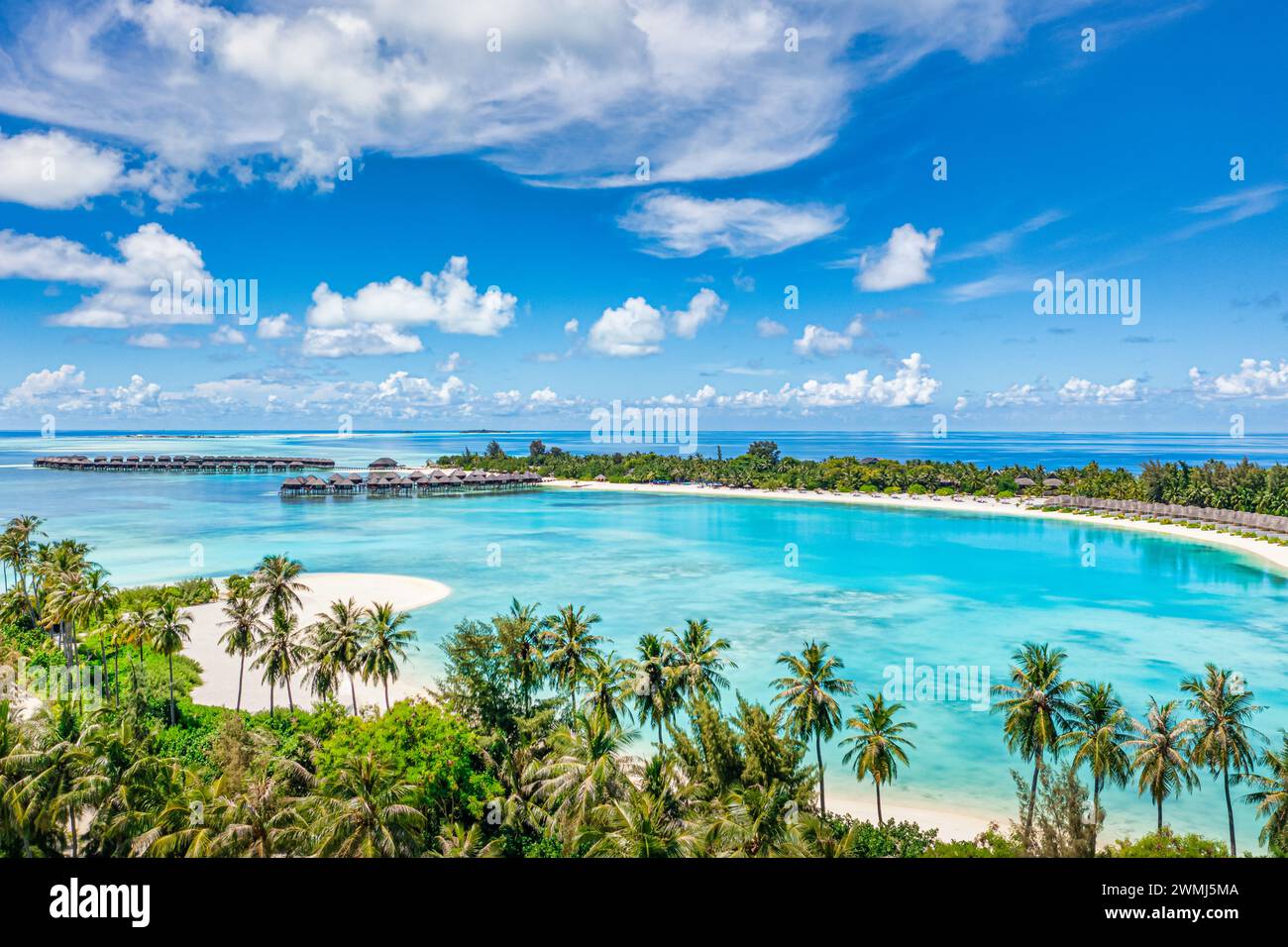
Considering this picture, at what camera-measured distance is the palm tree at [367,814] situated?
1562 cm

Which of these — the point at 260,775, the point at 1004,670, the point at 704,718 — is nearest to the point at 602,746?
the point at 704,718

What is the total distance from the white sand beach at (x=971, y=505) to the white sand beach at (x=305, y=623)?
6896cm

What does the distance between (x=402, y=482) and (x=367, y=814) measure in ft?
371

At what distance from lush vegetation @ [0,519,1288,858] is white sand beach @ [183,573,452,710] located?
2.68 metres

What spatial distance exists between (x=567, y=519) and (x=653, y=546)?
23.2 m

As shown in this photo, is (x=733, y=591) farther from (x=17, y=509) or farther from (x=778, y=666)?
(x=17, y=509)

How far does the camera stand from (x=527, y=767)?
70.1 feet

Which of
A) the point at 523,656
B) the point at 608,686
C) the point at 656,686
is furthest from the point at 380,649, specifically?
the point at 656,686

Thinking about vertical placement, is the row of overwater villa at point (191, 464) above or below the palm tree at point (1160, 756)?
above

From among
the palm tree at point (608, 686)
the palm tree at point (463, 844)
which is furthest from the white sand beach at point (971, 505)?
the palm tree at point (463, 844)

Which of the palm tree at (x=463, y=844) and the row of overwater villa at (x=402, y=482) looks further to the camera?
the row of overwater villa at (x=402, y=482)

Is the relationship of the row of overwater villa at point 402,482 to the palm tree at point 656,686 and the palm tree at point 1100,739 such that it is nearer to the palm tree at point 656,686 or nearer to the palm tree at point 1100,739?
the palm tree at point 656,686
